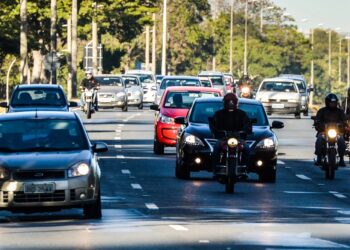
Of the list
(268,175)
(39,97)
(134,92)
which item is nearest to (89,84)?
(134,92)

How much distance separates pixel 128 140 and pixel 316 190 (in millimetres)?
17590

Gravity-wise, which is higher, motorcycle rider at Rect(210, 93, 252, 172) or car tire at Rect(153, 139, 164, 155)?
motorcycle rider at Rect(210, 93, 252, 172)


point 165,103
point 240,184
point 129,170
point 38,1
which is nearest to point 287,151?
point 165,103

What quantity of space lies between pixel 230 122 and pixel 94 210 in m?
6.62

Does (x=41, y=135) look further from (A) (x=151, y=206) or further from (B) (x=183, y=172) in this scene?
(B) (x=183, y=172)

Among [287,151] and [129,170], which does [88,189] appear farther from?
[287,151]

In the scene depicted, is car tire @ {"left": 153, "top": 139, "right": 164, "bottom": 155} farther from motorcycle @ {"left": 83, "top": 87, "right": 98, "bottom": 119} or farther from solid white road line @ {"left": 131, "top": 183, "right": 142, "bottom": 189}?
motorcycle @ {"left": 83, "top": 87, "right": 98, "bottom": 119}

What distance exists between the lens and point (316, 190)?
27375 millimetres

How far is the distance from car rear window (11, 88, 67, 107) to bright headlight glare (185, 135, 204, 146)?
11.3 meters

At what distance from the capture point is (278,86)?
223 ft

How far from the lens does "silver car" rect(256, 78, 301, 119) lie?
66.5 meters

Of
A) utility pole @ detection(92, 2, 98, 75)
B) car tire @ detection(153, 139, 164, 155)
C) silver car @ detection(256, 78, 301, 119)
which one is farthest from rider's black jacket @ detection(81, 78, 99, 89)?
utility pole @ detection(92, 2, 98, 75)

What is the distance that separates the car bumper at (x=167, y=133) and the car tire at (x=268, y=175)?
315 inches

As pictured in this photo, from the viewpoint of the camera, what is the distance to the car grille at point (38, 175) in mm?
19906
